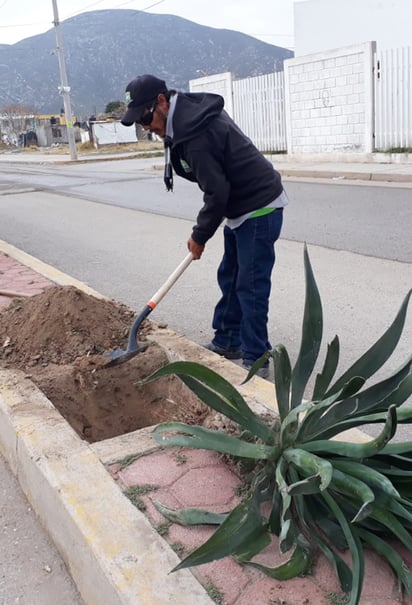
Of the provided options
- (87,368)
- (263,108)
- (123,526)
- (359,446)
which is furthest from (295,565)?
(263,108)

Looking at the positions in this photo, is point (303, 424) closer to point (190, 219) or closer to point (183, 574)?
point (183, 574)

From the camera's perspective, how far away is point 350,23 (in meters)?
31.4

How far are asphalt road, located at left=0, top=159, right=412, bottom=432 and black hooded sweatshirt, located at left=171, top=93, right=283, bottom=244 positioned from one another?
3.82 feet

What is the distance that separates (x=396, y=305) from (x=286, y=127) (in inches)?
584

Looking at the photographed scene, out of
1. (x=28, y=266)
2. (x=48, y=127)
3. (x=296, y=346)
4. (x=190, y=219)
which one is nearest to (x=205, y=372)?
(x=296, y=346)

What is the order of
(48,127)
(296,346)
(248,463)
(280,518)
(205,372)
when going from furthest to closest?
(48,127) < (296,346) < (248,463) < (205,372) < (280,518)

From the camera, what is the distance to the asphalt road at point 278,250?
5180 millimetres

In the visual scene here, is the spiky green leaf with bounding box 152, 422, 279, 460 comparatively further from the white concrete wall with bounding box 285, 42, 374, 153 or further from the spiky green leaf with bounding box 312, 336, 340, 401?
the white concrete wall with bounding box 285, 42, 374, 153

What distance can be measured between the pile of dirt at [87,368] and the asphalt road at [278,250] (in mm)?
1106

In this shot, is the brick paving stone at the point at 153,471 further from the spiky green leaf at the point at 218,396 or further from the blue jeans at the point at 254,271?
the blue jeans at the point at 254,271

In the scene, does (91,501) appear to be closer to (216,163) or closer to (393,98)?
(216,163)

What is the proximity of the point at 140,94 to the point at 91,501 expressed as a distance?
A: 2.07 meters

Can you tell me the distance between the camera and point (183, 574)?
1999 millimetres

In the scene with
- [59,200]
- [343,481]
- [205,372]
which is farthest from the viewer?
[59,200]
